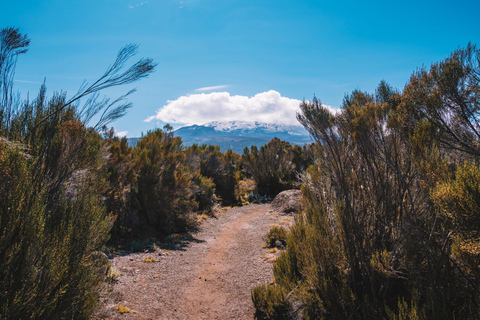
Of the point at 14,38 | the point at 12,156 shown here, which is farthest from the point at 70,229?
the point at 14,38

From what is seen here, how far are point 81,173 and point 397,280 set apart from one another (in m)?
4.60

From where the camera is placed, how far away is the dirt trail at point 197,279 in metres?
3.93

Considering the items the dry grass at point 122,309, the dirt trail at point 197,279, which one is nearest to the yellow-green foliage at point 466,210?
the dirt trail at point 197,279

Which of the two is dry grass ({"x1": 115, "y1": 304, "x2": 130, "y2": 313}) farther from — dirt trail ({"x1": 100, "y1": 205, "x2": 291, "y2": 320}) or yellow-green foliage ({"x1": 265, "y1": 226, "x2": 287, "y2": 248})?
yellow-green foliage ({"x1": 265, "y1": 226, "x2": 287, "y2": 248})

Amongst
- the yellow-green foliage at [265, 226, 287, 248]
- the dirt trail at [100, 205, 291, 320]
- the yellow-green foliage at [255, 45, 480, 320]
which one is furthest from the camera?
the yellow-green foliage at [265, 226, 287, 248]

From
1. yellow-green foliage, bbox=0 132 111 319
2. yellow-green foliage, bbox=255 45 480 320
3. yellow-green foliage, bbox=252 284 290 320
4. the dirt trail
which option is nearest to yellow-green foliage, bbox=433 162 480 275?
yellow-green foliage, bbox=255 45 480 320

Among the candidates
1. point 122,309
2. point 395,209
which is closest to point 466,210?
point 395,209

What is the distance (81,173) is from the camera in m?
4.08

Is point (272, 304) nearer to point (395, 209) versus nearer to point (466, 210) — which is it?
point (395, 209)

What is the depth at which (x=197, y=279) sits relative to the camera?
5.12 m

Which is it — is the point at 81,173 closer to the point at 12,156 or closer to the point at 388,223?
the point at 12,156

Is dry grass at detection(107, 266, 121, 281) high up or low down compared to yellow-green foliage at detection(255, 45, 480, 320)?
down

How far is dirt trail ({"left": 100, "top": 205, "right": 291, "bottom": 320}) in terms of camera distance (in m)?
3.93

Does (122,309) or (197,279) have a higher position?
(122,309)
